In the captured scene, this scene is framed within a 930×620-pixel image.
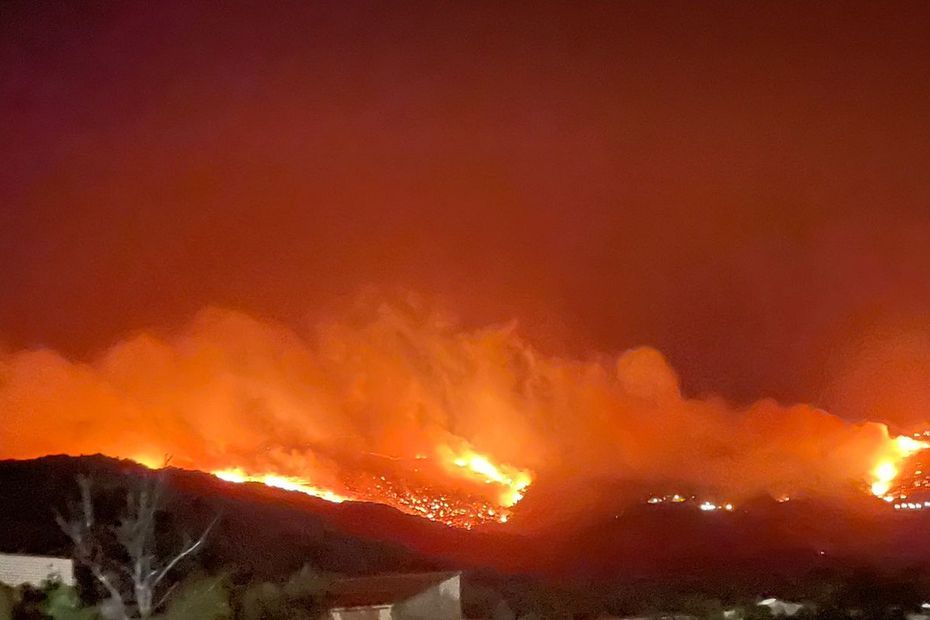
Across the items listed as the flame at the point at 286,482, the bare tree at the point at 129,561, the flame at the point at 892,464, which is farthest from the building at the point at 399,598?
the flame at the point at 892,464

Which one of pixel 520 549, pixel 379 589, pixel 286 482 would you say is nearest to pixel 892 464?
pixel 520 549

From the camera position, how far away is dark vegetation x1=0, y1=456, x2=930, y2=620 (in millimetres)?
41406

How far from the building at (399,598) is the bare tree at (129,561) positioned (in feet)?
14.2

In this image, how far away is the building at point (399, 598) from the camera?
29.7m

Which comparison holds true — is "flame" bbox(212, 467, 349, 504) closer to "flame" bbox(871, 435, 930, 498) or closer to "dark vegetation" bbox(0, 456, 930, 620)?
"dark vegetation" bbox(0, 456, 930, 620)

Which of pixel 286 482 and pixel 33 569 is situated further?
pixel 286 482

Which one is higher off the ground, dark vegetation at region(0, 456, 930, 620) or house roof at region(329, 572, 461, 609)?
dark vegetation at region(0, 456, 930, 620)

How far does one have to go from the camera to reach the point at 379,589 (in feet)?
108

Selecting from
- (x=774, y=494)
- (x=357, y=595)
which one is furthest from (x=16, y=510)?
(x=774, y=494)

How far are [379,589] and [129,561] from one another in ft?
26.7

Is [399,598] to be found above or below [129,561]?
below

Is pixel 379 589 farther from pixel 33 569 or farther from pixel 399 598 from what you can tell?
pixel 33 569

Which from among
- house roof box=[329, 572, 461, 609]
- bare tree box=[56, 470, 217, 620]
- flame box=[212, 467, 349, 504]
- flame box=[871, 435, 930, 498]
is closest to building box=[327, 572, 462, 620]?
house roof box=[329, 572, 461, 609]

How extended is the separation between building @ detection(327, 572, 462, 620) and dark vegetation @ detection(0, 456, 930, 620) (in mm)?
984
